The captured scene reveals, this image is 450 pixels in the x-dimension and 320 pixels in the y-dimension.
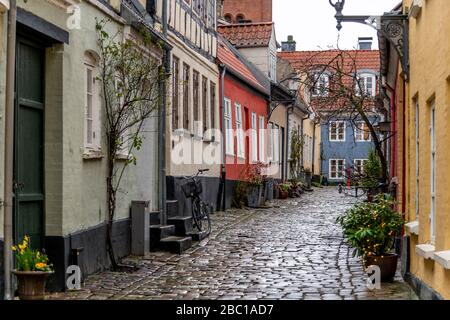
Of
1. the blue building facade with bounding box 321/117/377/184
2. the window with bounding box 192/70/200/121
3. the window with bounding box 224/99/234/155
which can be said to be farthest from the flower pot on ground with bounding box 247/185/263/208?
the blue building facade with bounding box 321/117/377/184

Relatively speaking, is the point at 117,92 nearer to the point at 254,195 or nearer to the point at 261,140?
the point at 254,195

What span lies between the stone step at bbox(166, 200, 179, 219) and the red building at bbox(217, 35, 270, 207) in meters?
6.36

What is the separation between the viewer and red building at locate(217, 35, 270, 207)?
22.5 metres

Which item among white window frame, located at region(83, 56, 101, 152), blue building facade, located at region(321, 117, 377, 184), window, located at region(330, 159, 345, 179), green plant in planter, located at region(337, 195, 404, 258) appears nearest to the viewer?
green plant in planter, located at region(337, 195, 404, 258)

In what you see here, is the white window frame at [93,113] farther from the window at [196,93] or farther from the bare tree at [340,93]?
the bare tree at [340,93]

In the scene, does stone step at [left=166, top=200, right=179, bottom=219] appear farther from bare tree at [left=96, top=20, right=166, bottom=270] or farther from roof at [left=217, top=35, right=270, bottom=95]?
roof at [left=217, top=35, right=270, bottom=95]

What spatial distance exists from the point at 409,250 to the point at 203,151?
969cm

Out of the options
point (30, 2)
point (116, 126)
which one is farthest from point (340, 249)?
point (30, 2)

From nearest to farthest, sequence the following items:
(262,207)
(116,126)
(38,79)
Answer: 1. (38,79)
2. (116,126)
3. (262,207)

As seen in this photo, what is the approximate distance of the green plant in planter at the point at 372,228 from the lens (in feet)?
33.8

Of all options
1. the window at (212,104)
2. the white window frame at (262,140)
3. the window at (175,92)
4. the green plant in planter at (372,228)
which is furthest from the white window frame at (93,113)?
the white window frame at (262,140)
